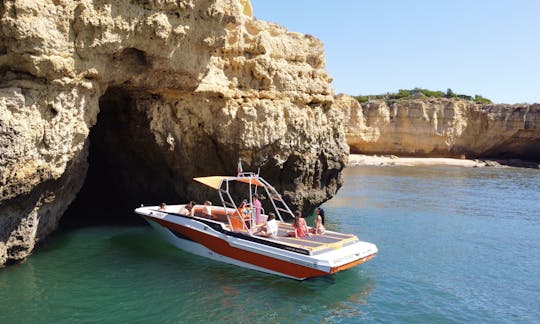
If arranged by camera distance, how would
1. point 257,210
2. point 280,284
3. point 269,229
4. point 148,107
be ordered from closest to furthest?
1. point 280,284
2. point 269,229
3. point 257,210
4. point 148,107

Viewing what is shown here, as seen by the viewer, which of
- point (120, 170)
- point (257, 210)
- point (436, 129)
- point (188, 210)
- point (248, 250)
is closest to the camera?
point (248, 250)

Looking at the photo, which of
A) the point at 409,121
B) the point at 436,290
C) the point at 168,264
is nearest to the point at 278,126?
the point at 168,264

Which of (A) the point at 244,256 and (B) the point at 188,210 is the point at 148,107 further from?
(A) the point at 244,256

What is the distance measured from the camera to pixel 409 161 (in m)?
53.5

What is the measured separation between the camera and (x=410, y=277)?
39.9 feet

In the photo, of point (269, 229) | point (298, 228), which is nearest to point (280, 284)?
point (269, 229)

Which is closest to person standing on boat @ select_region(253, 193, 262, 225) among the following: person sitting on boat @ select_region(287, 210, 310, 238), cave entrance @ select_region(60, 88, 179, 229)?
person sitting on boat @ select_region(287, 210, 310, 238)

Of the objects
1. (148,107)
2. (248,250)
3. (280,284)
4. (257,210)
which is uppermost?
(148,107)

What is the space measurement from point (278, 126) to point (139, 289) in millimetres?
8706

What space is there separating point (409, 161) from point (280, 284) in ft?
148

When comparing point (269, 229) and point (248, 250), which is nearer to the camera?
point (248, 250)

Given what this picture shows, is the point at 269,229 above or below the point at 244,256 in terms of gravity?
above

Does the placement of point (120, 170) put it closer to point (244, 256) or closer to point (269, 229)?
point (244, 256)

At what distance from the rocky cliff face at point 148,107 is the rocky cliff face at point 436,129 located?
36.7m
